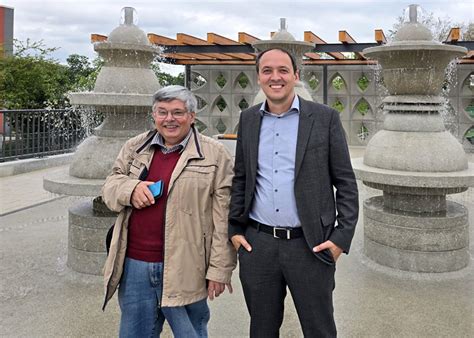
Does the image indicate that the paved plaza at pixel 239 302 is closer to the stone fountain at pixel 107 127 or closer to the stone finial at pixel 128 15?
the stone fountain at pixel 107 127

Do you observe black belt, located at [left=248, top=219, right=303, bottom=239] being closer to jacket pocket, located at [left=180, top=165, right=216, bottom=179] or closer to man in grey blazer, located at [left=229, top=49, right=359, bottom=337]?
man in grey blazer, located at [left=229, top=49, right=359, bottom=337]

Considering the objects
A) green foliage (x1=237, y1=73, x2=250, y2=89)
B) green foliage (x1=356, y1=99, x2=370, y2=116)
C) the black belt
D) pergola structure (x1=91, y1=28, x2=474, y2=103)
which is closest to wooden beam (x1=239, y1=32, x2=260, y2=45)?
pergola structure (x1=91, y1=28, x2=474, y2=103)

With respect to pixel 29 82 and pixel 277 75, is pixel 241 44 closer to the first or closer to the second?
pixel 29 82

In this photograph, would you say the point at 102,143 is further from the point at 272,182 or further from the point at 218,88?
the point at 218,88

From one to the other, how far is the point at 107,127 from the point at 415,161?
290cm

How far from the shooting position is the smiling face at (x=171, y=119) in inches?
81.6

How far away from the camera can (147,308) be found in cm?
218

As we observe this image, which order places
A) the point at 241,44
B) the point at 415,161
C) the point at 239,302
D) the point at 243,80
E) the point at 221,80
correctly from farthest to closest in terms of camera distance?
the point at 243,80
the point at 221,80
the point at 241,44
the point at 415,161
the point at 239,302

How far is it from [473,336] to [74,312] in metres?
2.86

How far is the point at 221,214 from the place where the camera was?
7.00 ft

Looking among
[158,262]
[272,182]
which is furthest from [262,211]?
[158,262]

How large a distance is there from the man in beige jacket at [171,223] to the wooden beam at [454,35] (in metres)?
10.3

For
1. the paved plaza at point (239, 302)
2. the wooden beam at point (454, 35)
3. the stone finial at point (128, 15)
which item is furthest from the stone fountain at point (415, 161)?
the wooden beam at point (454, 35)

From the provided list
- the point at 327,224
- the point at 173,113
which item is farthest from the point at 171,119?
the point at 327,224
